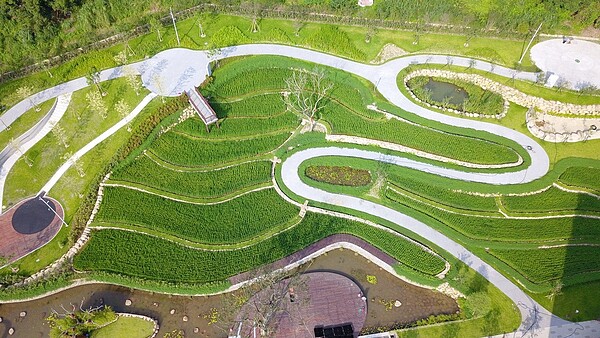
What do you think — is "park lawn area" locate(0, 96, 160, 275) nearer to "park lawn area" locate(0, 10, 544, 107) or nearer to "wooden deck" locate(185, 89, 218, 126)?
"wooden deck" locate(185, 89, 218, 126)

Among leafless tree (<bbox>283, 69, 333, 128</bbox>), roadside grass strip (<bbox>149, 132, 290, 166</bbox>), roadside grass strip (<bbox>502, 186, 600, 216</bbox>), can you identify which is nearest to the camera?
roadside grass strip (<bbox>502, 186, 600, 216</bbox>)

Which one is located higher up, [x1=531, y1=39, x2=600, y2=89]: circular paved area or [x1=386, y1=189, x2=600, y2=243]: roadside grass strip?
[x1=531, y1=39, x2=600, y2=89]: circular paved area

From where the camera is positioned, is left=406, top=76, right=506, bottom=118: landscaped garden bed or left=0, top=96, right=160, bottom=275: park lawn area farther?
left=406, top=76, right=506, bottom=118: landscaped garden bed

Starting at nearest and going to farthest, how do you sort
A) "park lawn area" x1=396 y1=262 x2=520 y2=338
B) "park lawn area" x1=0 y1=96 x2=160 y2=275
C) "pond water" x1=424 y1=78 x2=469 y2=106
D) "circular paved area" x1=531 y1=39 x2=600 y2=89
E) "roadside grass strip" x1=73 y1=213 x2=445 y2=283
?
"park lawn area" x1=396 y1=262 x2=520 y2=338, "roadside grass strip" x1=73 y1=213 x2=445 y2=283, "park lawn area" x1=0 y1=96 x2=160 y2=275, "pond water" x1=424 y1=78 x2=469 y2=106, "circular paved area" x1=531 y1=39 x2=600 y2=89

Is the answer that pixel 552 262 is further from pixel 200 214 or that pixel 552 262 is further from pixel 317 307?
pixel 200 214

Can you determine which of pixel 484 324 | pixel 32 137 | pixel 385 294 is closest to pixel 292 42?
pixel 32 137

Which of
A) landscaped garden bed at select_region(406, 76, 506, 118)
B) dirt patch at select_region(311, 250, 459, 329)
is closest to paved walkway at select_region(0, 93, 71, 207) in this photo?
dirt patch at select_region(311, 250, 459, 329)

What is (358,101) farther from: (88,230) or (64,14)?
(64,14)

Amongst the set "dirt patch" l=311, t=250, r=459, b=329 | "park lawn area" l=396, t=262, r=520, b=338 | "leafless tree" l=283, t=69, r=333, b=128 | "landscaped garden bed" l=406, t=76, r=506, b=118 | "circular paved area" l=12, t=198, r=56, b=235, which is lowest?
"park lawn area" l=396, t=262, r=520, b=338
